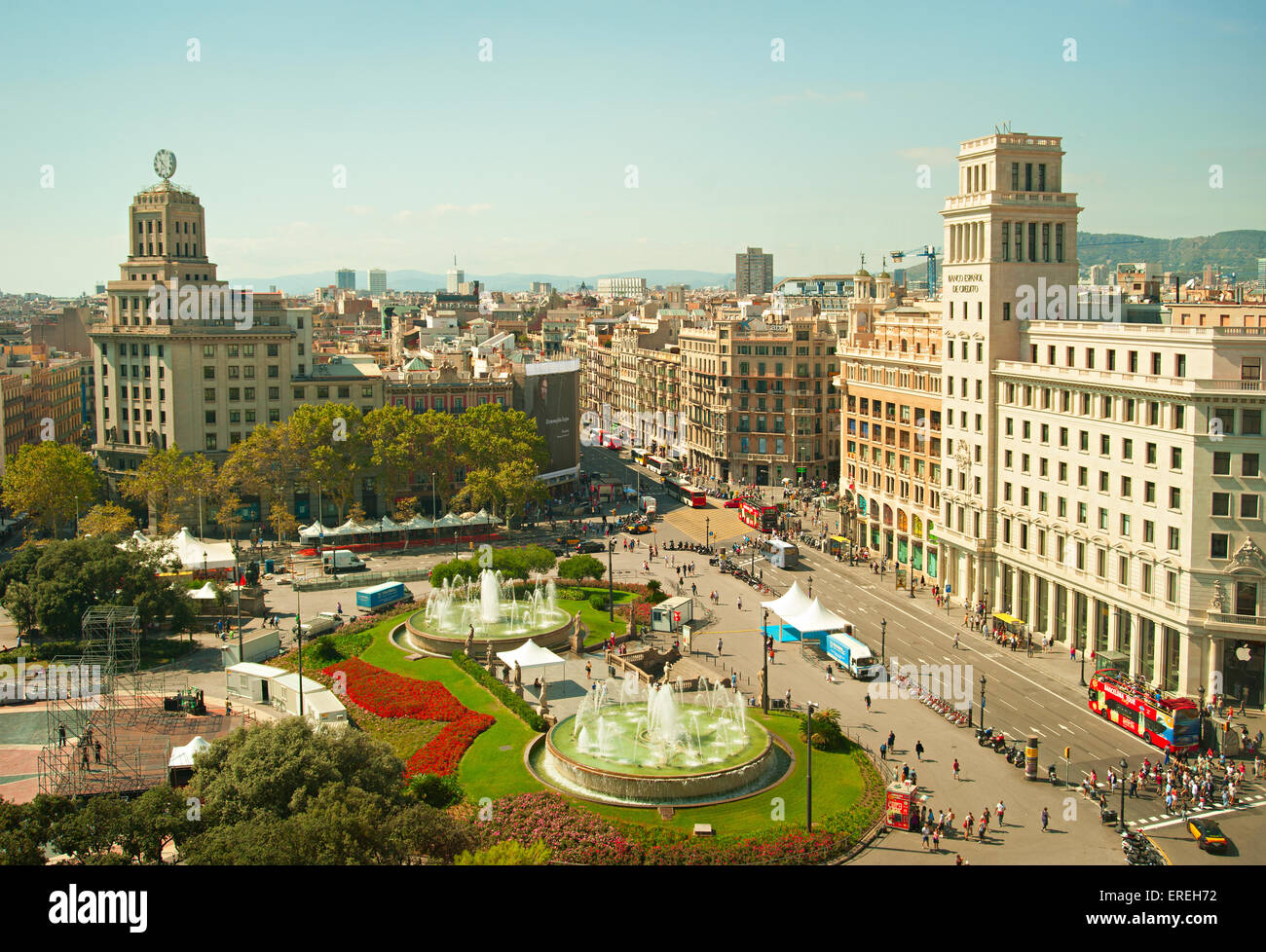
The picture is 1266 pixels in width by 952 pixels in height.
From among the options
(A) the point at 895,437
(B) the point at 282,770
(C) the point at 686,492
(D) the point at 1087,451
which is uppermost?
(D) the point at 1087,451

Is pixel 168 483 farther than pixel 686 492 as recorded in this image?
No

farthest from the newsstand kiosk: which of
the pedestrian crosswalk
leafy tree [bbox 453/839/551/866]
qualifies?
leafy tree [bbox 453/839/551/866]

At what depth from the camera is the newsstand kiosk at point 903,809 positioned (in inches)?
1594

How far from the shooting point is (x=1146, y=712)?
48188 mm

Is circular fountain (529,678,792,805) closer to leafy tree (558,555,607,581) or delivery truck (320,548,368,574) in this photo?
leafy tree (558,555,607,581)

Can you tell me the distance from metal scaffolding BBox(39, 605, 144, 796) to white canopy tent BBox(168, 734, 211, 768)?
1228mm

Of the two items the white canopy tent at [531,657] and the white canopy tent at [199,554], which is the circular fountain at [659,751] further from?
the white canopy tent at [199,554]

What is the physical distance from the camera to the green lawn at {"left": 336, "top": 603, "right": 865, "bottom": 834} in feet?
134

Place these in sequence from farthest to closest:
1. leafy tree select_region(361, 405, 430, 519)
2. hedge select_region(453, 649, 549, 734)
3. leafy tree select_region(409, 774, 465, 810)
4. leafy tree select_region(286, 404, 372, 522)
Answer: leafy tree select_region(361, 405, 430, 519) < leafy tree select_region(286, 404, 372, 522) < hedge select_region(453, 649, 549, 734) < leafy tree select_region(409, 774, 465, 810)

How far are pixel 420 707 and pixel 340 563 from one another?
3294 cm

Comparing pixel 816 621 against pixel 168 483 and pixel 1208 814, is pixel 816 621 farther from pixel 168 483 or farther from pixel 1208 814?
pixel 168 483

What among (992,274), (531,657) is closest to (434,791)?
(531,657)

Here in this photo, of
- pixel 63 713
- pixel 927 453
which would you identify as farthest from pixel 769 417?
pixel 63 713
